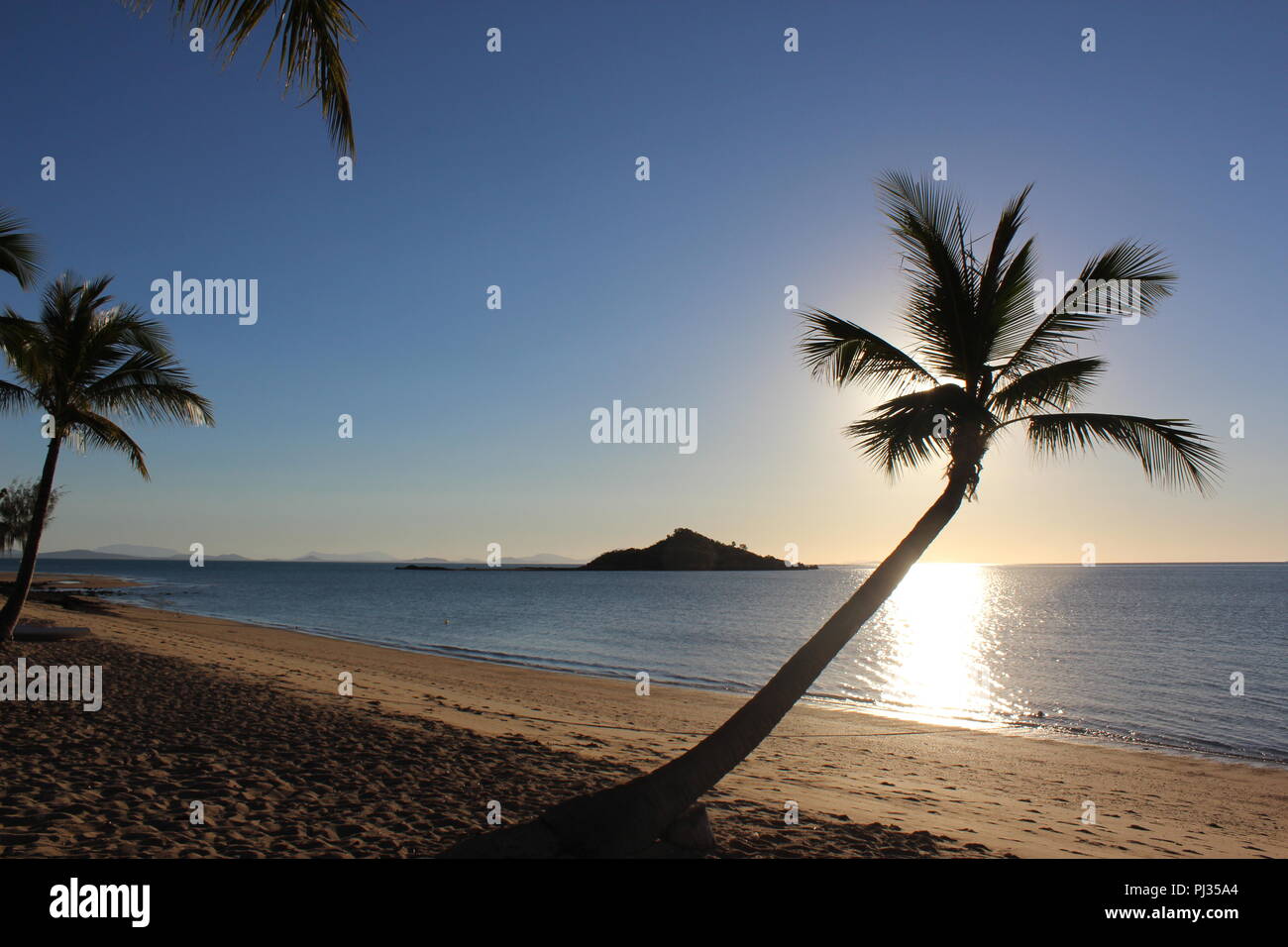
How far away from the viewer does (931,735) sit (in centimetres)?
1777

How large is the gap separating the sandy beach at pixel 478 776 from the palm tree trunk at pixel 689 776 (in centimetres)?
93

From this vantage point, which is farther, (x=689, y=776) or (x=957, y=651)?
(x=957, y=651)

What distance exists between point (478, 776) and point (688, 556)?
180 meters

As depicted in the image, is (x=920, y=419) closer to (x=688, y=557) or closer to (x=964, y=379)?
(x=964, y=379)

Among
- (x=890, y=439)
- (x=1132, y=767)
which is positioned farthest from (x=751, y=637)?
(x=890, y=439)

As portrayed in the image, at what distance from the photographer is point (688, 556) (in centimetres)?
18750

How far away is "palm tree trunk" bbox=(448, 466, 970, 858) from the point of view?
5.32 meters

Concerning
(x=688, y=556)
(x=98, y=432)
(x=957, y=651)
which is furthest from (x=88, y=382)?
(x=688, y=556)

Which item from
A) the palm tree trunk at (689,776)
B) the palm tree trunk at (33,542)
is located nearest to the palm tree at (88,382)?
the palm tree trunk at (33,542)

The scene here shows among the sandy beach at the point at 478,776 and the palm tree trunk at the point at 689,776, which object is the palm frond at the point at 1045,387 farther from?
the sandy beach at the point at 478,776

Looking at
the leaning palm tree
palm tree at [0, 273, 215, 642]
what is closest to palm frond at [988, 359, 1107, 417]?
the leaning palm tree

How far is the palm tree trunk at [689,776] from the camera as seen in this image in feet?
17.5
